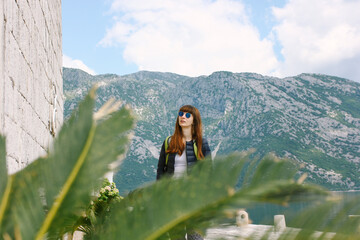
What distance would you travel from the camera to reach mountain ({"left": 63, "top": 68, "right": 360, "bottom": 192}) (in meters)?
113

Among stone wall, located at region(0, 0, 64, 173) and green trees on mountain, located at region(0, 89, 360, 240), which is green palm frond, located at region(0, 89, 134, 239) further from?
stone wall, located at region(0, 0, 64, 173)

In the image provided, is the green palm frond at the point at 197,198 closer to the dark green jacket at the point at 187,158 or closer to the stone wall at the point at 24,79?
the stone wall at the point at 24,79

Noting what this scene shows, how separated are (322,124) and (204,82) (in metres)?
45.8

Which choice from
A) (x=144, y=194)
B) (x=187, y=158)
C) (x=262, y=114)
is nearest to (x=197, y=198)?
(x=144, y=194)

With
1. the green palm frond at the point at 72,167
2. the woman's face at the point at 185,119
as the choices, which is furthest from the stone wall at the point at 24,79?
the woman's face at the point at 185,119

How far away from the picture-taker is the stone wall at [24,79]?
249cm

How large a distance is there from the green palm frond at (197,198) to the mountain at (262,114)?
98.0 m

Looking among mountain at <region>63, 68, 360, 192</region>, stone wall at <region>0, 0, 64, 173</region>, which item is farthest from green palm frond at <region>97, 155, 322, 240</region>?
mountain at <region>63, 68, 360, 192</region>

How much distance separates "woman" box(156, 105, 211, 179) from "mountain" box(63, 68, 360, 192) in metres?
94.8

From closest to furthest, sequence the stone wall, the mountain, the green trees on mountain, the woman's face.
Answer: the green trees on mountain
the stone wall
the woman's face
the mountain

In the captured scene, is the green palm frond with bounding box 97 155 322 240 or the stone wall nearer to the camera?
the green palm frond with bounding box 97 155 322 240

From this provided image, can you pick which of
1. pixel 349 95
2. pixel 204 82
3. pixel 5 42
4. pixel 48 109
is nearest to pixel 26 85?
pixel 5 42

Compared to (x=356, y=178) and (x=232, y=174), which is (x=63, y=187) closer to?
(x=232, y=174)

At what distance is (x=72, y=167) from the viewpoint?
1.98 feet
